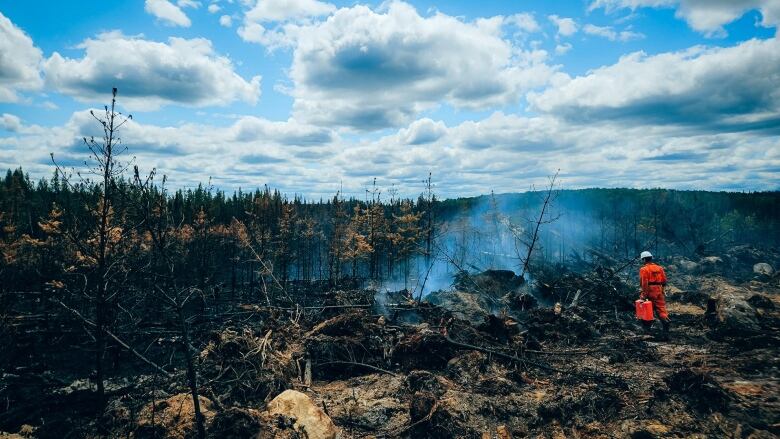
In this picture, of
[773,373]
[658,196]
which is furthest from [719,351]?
[658,196]

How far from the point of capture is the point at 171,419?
542cm

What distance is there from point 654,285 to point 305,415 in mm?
8806

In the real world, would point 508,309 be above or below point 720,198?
below

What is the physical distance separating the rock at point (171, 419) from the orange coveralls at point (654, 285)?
9.90m

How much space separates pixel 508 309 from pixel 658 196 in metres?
101

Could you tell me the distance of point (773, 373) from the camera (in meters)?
6.38

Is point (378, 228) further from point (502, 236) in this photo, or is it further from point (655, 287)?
point (655, 287)

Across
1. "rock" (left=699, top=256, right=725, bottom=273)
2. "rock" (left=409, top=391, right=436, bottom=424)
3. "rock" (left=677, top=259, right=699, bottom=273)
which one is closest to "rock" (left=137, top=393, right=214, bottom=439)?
"rock" (left=409, top=391, right=436, bottom=424)

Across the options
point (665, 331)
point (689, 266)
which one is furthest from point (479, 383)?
point (689, 266)

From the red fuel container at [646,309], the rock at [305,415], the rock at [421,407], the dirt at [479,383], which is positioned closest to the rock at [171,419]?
the dirt at [479,383]

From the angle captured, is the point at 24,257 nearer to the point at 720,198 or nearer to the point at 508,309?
the point at 508,309

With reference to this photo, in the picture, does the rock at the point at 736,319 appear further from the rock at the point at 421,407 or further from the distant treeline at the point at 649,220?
the distant treeline at the point at 649,220

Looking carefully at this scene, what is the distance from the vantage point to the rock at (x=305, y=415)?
5.04 metres

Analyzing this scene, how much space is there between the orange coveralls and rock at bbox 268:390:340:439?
8.23m
